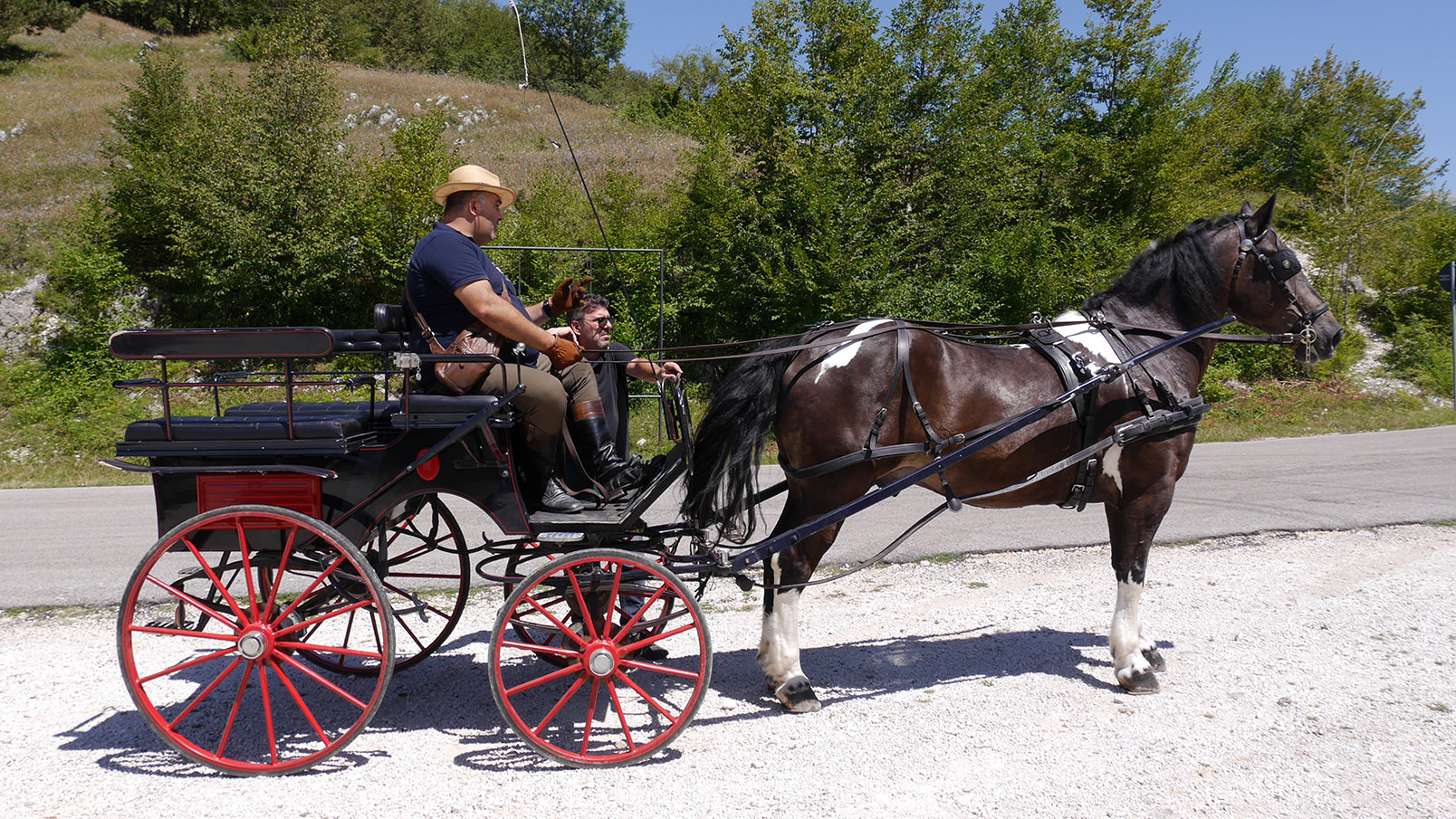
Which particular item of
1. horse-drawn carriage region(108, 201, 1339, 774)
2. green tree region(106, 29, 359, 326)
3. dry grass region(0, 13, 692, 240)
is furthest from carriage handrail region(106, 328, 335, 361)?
dry grass region(0, 13, 692, 240)

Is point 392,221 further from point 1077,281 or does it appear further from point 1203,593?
point 1203,593

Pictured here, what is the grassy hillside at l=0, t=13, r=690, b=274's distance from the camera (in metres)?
21.5

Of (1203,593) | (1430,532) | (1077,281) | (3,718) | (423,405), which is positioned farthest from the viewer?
(1077,281)

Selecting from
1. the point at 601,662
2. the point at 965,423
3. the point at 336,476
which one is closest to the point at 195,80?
the point at 336,476

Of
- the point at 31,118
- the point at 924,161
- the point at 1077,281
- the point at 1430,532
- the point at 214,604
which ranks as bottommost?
the point at 1430,532

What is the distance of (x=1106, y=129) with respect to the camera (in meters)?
18.6

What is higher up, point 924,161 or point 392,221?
Result: point 924,161

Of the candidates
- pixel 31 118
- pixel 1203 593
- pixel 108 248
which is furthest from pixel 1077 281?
pixel 31 118

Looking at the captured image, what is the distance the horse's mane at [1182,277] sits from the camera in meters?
4.28

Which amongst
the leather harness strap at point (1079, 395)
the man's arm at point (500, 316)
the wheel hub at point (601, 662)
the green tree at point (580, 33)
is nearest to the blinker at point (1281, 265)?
the leather harness strap at point (1079, 395)

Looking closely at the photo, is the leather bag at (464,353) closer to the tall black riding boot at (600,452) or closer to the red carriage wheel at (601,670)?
the tall black riding boot at (600,452)

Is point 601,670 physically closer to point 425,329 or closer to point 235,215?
point 425,329

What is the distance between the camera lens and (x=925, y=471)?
357 centimetres

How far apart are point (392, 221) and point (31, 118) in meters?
23.1
